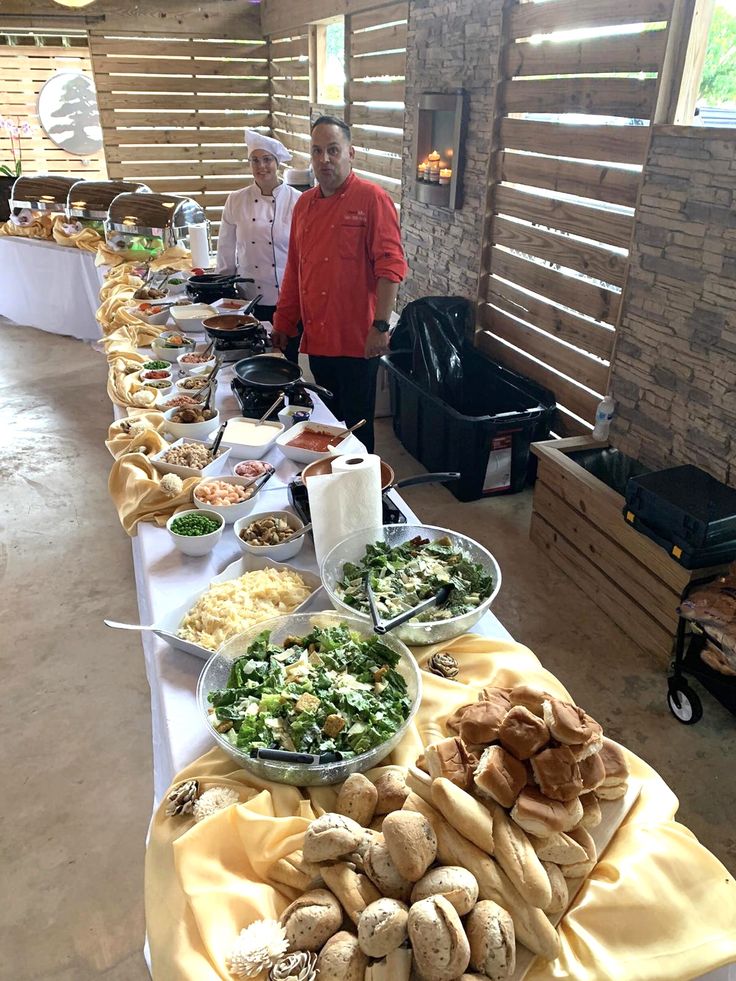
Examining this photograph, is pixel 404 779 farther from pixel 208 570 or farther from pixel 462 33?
pixel 462 33

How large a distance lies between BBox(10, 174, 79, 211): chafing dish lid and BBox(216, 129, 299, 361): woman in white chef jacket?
2.48 m

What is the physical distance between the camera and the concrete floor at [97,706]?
186 centimetres

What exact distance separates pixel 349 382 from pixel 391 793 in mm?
2663

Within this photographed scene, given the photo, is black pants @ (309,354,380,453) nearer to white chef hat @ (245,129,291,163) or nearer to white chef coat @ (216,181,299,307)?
white chef coat @ (216,181,299,307)

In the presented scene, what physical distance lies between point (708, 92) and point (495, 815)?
3.09 meters

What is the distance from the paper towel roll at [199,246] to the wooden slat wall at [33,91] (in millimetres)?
6208

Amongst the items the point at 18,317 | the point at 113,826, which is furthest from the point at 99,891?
the point at 18,317

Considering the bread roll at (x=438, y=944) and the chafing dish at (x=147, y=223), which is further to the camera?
the chafing dish at (x=147, y=223)

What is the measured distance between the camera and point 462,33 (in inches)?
167

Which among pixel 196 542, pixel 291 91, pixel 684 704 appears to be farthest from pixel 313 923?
pixel 291 91

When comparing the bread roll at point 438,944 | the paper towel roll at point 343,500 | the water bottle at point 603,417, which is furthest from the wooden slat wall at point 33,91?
the bread roll at point 438,944

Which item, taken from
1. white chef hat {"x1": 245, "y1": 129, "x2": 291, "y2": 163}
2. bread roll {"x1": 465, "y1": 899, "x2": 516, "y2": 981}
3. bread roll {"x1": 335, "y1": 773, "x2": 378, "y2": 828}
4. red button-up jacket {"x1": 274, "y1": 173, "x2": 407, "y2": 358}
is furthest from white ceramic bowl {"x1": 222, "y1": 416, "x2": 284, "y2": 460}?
white chef hat {"x1": 245, "y1": 129, "x2": 291, "y2": 163}

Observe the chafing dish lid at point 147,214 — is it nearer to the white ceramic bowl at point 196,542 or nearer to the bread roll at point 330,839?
the white ceramic bowl at point 196,542

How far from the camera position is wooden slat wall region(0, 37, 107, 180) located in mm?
9016
